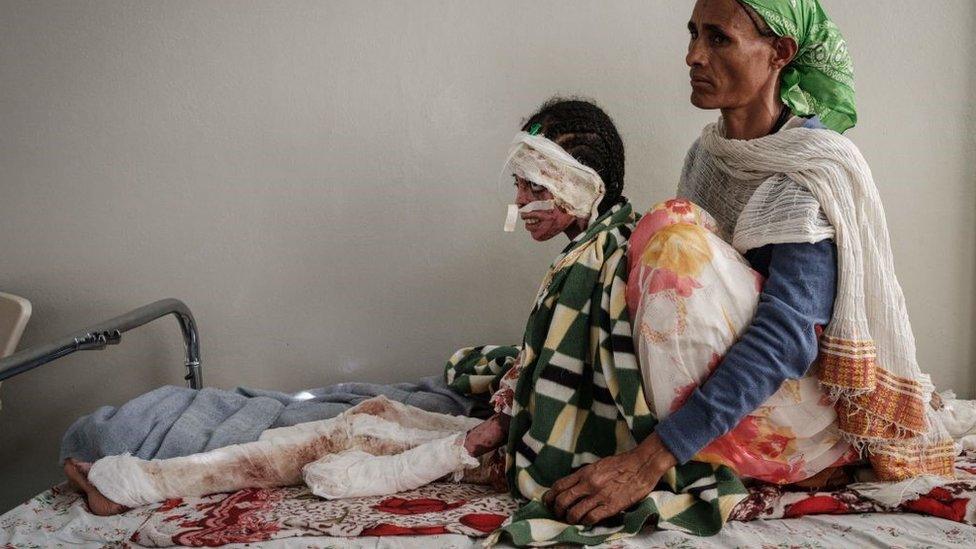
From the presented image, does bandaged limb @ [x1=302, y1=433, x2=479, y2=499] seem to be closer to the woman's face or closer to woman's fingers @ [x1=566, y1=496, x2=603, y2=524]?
woman's fingers @ [x1=566, y1=496, x2=603, y2=524]

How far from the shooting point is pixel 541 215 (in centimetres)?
181

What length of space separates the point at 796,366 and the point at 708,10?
71 centimetres

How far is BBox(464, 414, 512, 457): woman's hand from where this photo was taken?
170cm

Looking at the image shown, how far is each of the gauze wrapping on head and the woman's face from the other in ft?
0.90

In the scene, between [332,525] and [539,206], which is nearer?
[332,525]

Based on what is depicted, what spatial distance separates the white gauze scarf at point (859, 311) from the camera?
1503mm

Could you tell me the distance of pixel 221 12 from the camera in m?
2.29

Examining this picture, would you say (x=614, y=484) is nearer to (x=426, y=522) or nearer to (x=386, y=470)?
(x=426, y=522)

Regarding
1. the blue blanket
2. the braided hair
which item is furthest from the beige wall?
the braided hair

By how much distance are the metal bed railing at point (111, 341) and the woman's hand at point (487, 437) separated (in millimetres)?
854

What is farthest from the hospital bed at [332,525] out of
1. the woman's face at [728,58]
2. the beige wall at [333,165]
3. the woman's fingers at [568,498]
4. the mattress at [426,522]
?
the woman's face at [728,58]

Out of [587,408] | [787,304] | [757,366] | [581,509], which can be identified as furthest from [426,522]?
[787,304]

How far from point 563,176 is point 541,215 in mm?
97

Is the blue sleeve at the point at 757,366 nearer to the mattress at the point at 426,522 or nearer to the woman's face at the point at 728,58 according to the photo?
the mattress at the point at 426,522
